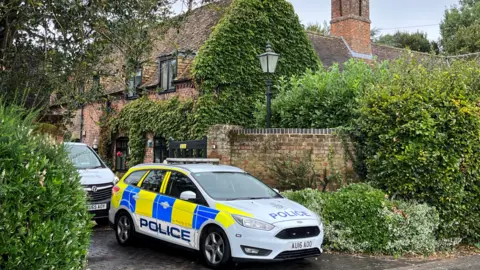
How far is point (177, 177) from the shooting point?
8273mm

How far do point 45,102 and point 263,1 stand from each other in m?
10.7

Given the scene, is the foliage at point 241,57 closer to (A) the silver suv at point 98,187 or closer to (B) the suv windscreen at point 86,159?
(B) the suv windscreen at point 86,159

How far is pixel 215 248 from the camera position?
7188 millimetres

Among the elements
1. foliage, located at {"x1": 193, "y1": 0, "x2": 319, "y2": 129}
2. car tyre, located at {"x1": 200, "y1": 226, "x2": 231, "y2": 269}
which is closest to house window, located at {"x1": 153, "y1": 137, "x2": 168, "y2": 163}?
foliage, located at {"x1": 193, "y1": 0, "x2": 319, "y2": 129}

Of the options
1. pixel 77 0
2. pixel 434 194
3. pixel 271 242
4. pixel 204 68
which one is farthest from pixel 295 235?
pixel 204 68

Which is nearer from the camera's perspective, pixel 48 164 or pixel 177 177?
pixel 48 164

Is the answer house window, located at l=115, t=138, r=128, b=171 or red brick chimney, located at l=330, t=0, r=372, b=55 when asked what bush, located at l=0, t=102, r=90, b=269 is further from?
red brick chimney, located at l=330, t=0, r=372, b=55

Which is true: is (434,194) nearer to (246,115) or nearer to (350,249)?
(350,249)

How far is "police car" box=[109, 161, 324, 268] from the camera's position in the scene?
6.87 meters

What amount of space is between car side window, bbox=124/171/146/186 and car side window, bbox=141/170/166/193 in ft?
0.74

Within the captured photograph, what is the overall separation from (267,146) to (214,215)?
5.61 meters

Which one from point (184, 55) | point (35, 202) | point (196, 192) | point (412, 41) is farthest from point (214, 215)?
point (412, 41)

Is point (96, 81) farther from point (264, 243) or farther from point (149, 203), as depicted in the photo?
point (264, 243)

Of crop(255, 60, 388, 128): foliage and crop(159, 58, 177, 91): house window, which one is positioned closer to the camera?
crop(255, 60, 388, 128): foliage
